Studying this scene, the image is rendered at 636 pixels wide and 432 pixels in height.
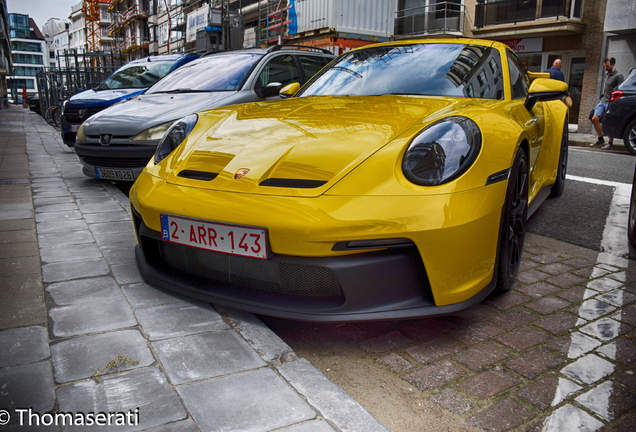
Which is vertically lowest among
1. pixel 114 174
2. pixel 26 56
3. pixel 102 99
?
pixel 114 174

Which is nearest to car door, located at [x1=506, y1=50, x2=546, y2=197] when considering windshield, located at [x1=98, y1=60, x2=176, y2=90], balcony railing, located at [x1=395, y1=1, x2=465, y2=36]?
windshield, located at [x1=98, y1=60, x2=176, y2=90]

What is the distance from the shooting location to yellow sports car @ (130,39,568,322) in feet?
6.28

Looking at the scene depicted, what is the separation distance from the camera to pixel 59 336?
2.04 m

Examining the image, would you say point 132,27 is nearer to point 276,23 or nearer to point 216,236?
point 276,23

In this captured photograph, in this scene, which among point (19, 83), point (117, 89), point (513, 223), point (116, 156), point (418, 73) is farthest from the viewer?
point (19, 83)

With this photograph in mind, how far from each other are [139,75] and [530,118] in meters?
6.81

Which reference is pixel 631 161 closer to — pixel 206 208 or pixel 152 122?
pixel 152 122

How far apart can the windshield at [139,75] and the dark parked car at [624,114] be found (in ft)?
24.8

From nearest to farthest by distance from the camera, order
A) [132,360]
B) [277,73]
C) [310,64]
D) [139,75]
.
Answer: [132,360] → [277,73] → [310,64] → [139,75]

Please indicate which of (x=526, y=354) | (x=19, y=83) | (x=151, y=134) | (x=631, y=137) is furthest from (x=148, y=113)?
(x=19, y=83)

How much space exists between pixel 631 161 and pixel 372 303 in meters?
7.39

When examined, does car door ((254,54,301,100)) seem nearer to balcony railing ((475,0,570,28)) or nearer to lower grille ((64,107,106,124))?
lower grille ((64,107,106,124))

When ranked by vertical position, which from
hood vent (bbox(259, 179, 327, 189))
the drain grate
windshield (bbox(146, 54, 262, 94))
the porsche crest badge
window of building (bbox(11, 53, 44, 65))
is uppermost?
window of building (bbox(11, 53, 44, 65))

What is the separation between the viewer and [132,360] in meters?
1.87
